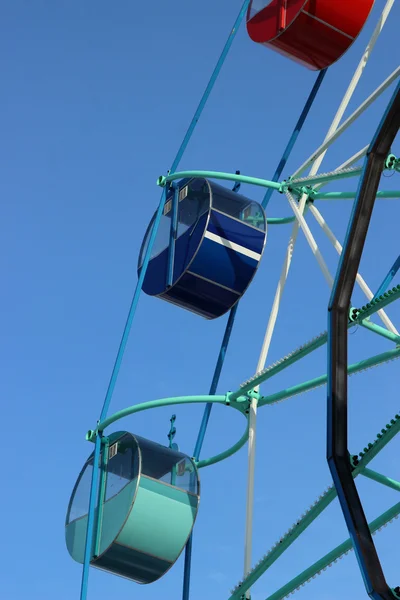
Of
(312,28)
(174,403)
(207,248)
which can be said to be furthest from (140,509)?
(312,28)

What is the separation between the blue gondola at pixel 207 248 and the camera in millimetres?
15922

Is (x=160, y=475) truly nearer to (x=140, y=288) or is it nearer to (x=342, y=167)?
(x=140, y=288)

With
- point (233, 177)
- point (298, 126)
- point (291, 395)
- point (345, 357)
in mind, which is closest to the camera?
point (345, 357)

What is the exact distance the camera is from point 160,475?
14953 mm

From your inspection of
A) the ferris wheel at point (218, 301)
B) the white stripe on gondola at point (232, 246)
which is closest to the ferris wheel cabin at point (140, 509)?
the ferris wheel at point (218, 301)

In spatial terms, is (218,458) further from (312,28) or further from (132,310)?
(312,28)

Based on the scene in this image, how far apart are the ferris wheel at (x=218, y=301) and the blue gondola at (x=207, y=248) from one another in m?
0.02

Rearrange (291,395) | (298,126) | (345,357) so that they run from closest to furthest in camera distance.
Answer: (345,357)
(291,395)
(298,126)

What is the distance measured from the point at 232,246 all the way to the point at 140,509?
11.7ft

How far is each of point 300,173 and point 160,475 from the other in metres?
3.96

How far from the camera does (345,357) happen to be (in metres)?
9.93

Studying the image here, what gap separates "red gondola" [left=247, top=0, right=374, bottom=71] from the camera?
15.9 meters

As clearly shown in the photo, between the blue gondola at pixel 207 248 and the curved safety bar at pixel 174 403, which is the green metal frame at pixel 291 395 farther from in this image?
the blue gondola at pixel 207 248

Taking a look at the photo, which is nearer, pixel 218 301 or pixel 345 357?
pixel 345 357
